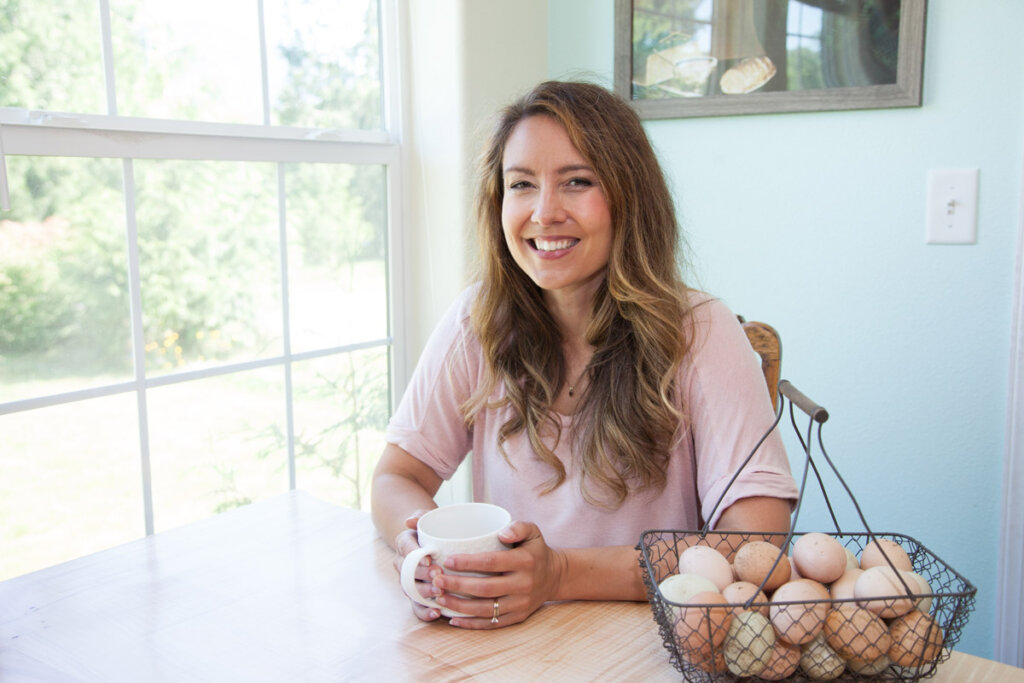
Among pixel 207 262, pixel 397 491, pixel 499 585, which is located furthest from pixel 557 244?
pixel 207 262

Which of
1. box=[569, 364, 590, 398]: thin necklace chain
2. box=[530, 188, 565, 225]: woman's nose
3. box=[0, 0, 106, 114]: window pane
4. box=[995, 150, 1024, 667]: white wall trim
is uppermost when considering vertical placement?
box=[0, 0, 106, 114]: window pane

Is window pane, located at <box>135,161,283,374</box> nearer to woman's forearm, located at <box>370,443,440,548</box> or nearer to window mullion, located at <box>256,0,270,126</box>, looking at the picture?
→ window mullion, located at <box>256,0,270,126</box>

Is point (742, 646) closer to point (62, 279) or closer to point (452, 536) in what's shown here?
point (452, 536)

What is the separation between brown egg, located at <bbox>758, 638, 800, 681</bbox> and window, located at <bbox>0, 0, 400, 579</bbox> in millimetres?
1239

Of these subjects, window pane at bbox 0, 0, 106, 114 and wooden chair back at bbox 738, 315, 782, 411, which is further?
wooden chair back at bbox 738, 315, 782, 411

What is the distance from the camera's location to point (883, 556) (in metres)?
0.82

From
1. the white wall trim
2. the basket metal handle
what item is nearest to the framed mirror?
the white wall trim

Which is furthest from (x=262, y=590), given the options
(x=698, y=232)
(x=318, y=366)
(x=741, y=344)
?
(x=698, y=232)

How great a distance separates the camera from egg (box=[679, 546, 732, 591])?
835 mm

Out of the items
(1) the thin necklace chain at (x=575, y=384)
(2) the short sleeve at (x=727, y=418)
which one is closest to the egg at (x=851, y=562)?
(2) the short sleeve at (x=727, y=418)

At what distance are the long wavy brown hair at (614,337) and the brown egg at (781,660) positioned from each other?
51 cm

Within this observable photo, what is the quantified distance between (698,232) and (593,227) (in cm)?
84

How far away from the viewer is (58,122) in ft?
4.59

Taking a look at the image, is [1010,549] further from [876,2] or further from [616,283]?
[876,2]
